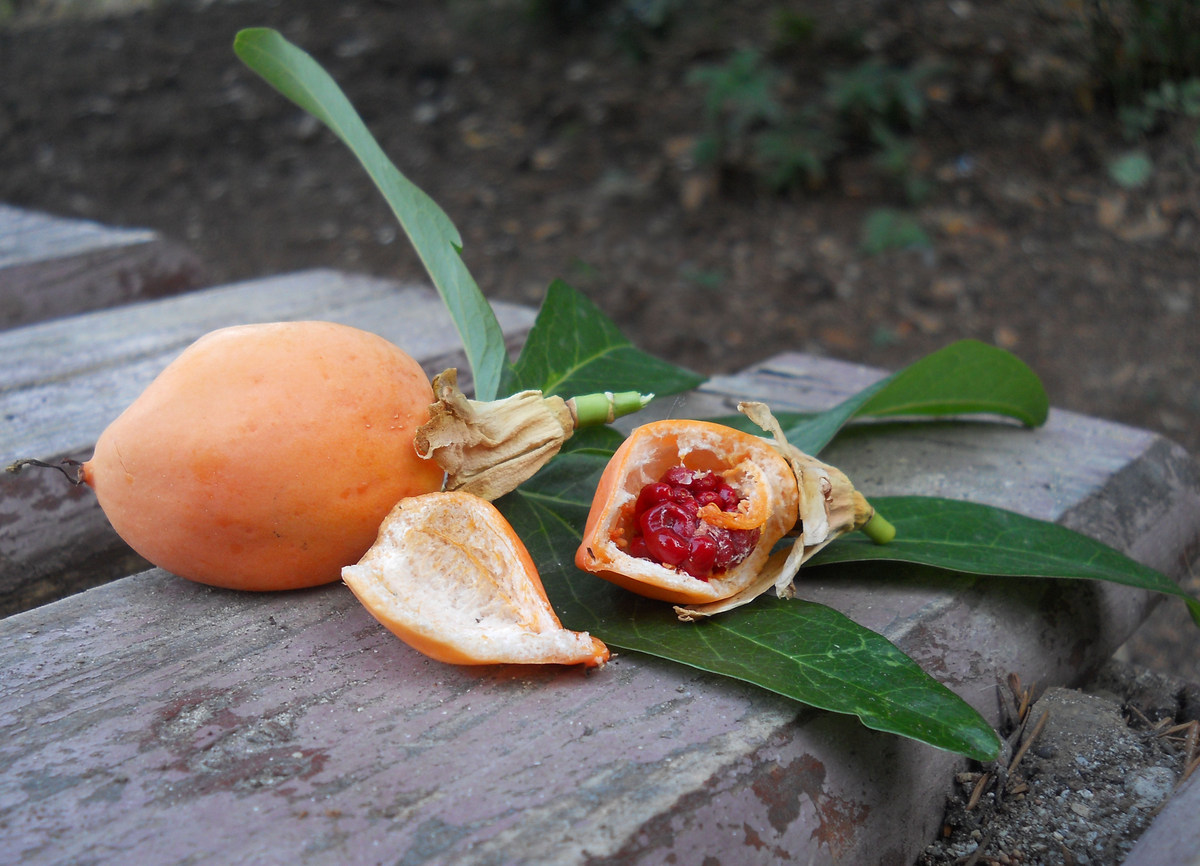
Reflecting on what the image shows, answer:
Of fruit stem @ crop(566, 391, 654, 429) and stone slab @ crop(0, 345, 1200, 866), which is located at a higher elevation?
fruit stem @ crop(566, 391, 654, 429)

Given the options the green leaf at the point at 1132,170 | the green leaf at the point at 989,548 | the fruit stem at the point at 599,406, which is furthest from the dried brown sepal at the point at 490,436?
the green leaf at the point at 1132,170

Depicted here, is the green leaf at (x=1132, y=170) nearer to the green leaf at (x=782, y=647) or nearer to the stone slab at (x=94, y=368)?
the stone slab at (x=94, y=368)

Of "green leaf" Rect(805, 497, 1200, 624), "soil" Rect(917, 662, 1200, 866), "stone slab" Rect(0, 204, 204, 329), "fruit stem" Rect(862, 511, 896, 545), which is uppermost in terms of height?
"stone slab" Rect(0, 204, 204, 329)

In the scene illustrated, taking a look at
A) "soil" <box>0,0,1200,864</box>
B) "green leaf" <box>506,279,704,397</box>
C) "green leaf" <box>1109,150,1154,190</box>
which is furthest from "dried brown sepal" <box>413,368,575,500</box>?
"green leaf" <box>1109,150,1154,190</box>

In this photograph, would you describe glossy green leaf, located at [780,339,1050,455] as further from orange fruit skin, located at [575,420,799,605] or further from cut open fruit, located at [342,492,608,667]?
cut open fruit, located at [342,492,608,667]

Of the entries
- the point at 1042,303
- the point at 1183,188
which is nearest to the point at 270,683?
the point at 1042,303

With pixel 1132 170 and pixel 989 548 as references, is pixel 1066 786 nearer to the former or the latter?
pixel 989 548
